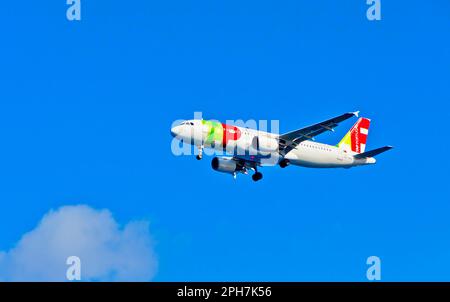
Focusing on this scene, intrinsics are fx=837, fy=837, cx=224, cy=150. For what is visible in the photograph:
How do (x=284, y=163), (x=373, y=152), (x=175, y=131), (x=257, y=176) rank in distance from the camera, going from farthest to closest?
(x=257, y=176) < (x=373, y=152) < (x=284, y=163) < (x=175, y=131)

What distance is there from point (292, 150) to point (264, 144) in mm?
4485

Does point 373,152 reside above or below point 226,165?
above

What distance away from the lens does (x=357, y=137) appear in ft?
310

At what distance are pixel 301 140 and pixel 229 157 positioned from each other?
784cm

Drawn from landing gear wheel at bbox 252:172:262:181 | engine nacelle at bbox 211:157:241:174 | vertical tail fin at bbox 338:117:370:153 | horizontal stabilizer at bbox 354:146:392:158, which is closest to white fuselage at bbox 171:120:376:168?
horizontal stabilizer at bbox 354:146:392:158

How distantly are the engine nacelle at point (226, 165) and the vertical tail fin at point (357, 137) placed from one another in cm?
1276

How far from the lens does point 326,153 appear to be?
8656 cm

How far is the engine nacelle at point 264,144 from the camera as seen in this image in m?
80.2

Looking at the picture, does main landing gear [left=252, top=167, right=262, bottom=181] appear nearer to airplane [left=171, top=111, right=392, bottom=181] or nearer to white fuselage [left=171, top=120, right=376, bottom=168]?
airplane [left=171, top=111, right=392, bottom=181]

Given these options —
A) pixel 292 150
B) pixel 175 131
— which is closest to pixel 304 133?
pixel 292 150

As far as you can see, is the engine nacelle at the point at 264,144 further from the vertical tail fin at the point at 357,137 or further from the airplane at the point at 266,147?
the vertical tail fin at the point at 357,137

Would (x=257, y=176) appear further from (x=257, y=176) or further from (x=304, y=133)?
(x=304, y=133)
